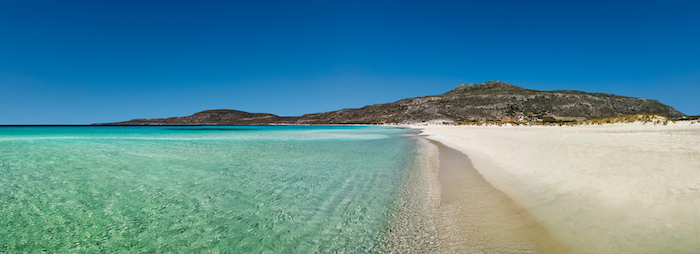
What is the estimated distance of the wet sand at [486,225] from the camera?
393 centimetres

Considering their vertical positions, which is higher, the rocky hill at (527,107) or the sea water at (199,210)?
the rocky hill at (527,107)

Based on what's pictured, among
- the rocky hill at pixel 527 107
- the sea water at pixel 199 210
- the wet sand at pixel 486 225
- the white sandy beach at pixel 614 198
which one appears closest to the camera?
the white sandy beach at pixel 614 198

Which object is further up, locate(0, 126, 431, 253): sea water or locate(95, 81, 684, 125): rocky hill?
locate(95, 81, 684, 125): rocky hill

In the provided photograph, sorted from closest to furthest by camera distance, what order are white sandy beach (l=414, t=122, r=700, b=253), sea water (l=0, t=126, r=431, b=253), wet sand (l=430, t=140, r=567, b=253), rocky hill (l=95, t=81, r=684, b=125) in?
white sandy beach (l=414, t=122, r=700, b=253) < wet sand (l=430, t=140, r=567, b=253) < sea water (l=0, t=126, r=431, b=253) < rocky hill (l=95, t=81, r=684, b=125)

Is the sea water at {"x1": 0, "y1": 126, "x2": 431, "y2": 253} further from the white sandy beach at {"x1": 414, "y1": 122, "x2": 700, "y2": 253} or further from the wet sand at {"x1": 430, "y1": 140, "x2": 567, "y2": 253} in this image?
the white sandy beach at {"x1": 414, "y1": 122, "x2": 700, "y2": 253}

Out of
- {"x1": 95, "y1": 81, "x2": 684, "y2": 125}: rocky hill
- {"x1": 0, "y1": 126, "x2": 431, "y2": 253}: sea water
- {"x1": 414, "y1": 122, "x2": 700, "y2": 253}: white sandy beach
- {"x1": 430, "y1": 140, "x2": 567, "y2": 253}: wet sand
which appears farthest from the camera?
{"x1": 95, "y1": 81, "x2": 684, "y2": 125}: rocky hill

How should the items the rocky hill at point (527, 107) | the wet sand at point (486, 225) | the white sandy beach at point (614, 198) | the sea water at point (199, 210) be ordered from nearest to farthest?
the white sandy beach at point (614, 198) → the wet sand at point (486, 225) → the sea water at point (199, 210) → the rocky hill at point (527, 107)

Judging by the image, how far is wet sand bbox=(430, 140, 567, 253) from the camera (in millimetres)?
3930

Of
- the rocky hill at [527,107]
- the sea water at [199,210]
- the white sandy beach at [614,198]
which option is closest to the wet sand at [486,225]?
the white sandy beach at [614,198]

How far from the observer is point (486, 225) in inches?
187

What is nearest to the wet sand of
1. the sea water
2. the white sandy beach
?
the white sandy beach

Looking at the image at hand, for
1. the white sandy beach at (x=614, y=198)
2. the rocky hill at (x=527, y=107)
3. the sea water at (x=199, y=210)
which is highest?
the rocky hill at (x=527, y=107)

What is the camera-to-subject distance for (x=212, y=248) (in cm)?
418

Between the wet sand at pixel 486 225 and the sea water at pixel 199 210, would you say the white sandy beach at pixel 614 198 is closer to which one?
the wet sand at pixel 486 225
